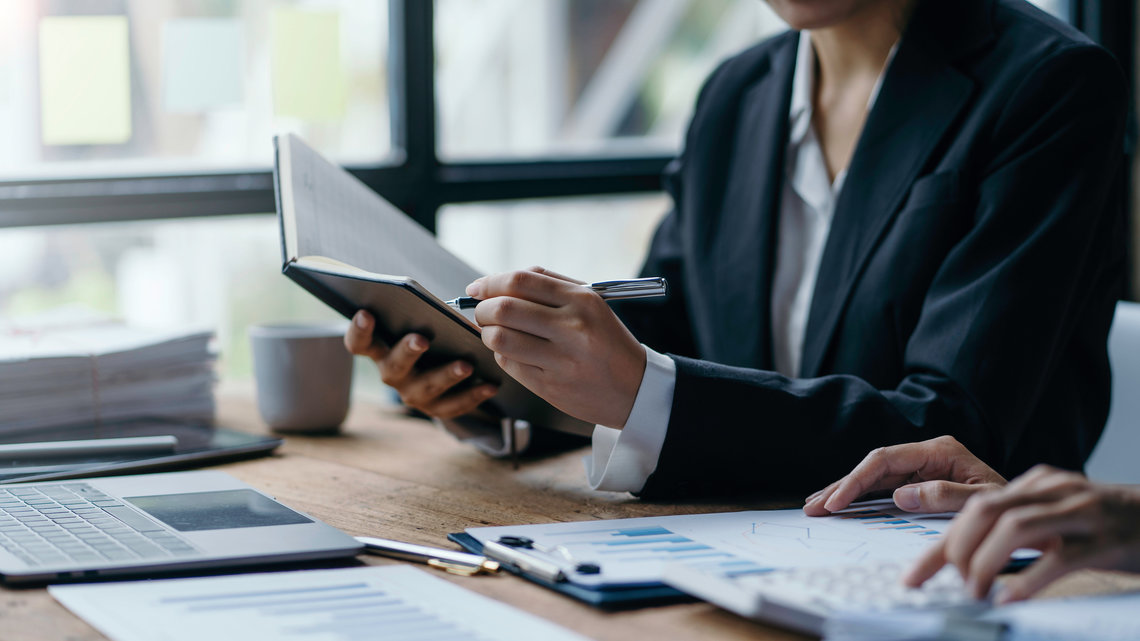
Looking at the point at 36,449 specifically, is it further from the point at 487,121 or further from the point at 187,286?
the point at 487,121

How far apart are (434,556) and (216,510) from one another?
0.73 ft

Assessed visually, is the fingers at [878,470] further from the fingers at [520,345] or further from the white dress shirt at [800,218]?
the white dress shirt at [800,218]

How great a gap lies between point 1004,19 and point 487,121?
168cm

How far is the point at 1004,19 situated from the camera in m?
1.23

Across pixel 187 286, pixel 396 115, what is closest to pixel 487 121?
pixel 396 115

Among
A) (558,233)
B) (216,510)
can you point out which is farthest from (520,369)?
(558,233)

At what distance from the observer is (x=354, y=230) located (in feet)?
3.59

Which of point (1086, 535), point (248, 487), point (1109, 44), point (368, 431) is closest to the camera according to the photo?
point (1086, 535)

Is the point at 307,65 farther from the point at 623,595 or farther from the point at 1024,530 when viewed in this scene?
the point at 1024,530

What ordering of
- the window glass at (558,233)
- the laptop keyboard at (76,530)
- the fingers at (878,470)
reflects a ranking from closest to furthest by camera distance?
the laptop keyboard at (76,530)
the fingers at (878,470)
the window glass at (558,233)

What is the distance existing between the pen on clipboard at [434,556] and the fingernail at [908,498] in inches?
12.4

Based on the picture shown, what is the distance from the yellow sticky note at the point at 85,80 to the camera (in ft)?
4.97

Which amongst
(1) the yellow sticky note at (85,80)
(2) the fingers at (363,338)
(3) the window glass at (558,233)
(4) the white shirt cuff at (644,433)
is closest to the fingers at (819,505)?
(4) the white shirt cuff at (644,433)

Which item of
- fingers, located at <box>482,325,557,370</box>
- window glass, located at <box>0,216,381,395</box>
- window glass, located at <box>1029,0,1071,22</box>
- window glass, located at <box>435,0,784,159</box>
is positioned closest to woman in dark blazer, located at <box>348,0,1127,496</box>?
fingers, located at <box>482,325,557,370</box>
